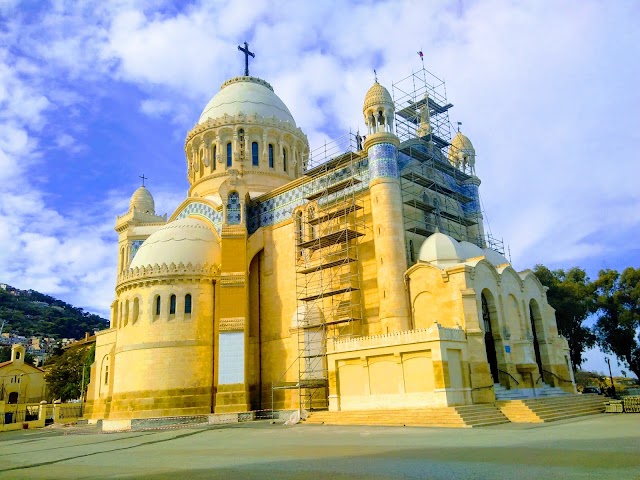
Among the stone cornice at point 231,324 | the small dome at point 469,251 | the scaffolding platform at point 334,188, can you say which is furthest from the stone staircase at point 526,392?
the stone cornice at point 231,324

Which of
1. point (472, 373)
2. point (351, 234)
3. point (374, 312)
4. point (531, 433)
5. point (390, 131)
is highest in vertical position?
point (390, 131)

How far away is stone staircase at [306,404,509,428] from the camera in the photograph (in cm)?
1770

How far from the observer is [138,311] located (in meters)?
28.6

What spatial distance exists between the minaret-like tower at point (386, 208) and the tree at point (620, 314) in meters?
21.1

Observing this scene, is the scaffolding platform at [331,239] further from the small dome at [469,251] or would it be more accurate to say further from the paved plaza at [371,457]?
the paved plaza at [371,457]

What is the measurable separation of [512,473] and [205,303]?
22532mm

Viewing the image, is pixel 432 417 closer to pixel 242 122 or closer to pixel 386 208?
pixel 386 208

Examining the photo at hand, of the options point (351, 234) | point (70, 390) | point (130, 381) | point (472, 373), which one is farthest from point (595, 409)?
point (70, 390)

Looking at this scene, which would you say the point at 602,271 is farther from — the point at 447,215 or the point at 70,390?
the point at 70,390

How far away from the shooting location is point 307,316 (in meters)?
26.4

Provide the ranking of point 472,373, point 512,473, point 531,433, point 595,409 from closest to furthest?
1. point 512,473
2. point 531,433
3. point 472,373
4. point 595,409

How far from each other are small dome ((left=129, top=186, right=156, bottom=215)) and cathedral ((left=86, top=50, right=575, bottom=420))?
367 inches

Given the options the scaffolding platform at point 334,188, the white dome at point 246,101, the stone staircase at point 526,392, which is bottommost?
the stone staircase at point 526,392

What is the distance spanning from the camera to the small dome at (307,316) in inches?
1033
